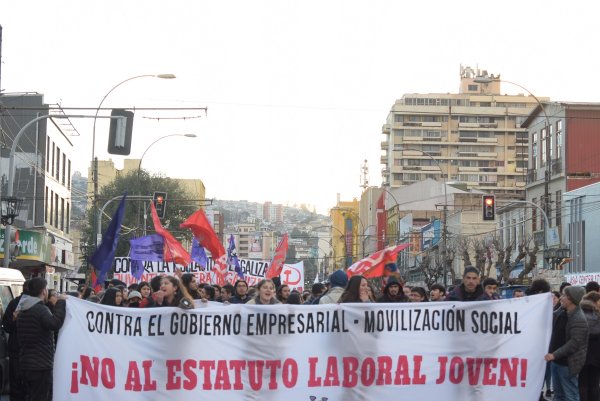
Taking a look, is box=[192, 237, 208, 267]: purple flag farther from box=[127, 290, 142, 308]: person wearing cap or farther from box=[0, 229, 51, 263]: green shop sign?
box=[0, 229, 51, 263]: green shop sign

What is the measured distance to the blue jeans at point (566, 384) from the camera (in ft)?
42.6

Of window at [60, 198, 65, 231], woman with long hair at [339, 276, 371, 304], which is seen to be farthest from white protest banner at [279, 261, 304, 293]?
window at [60, 198, 65, 231]

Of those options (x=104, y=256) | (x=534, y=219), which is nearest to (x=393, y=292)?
(x=104, y=256)

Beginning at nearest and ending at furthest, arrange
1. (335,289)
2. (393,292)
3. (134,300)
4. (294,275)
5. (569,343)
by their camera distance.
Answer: (569,343)
(335,289)
(393,292)
(134,300)
(294,275)

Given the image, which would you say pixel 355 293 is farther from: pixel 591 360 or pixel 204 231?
pixel 204 231

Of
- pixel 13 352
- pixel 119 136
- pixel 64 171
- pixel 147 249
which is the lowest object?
pixel 13 352

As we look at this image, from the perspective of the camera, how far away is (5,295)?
52.6 feet

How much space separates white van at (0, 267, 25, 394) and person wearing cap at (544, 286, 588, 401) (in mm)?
6708

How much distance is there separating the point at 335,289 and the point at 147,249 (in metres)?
16.8

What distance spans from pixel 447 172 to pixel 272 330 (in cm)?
12734

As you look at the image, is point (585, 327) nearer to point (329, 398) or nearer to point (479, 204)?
point (329, 398)

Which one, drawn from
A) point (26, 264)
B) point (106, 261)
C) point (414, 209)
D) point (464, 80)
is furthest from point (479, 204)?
point (106, 261)

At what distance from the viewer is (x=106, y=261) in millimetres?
15891

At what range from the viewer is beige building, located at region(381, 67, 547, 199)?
135375 mm
